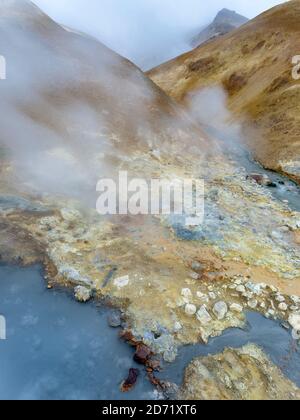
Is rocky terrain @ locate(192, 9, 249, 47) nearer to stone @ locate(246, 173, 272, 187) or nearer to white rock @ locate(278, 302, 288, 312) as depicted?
stone @ locate(246, 173, 272, 187)

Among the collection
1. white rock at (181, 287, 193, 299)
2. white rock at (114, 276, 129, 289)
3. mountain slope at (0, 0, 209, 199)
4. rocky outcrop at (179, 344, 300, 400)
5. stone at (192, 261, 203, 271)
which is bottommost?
rocky outcrop at (179, 344, 300, 400)

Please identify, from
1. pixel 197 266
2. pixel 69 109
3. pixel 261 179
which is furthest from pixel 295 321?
pixel 69 109

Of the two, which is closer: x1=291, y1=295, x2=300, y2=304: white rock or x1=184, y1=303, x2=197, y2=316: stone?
x1=184, y1=303, x2=197, y2=316: stone

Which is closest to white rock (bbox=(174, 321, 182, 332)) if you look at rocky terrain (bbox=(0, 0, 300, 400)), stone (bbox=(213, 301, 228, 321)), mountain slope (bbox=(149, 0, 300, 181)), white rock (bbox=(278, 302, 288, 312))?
rocky terrain (bbox=(0, 0, 300, 400))

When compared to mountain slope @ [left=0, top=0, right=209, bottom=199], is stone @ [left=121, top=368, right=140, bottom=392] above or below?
below

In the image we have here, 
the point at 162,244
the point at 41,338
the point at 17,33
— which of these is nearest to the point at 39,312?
the point at 41,338

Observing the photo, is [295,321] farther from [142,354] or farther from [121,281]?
[121,281]

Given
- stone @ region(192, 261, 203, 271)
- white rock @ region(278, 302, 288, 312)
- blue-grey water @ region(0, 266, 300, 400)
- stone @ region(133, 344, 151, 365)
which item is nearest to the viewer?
blue-grey water @ region(0, 266, 300, 400)
